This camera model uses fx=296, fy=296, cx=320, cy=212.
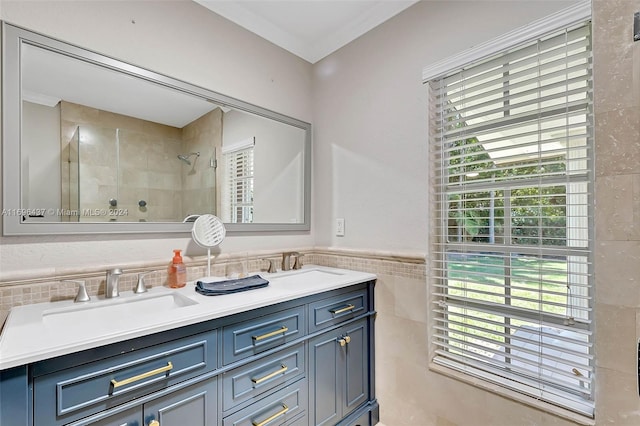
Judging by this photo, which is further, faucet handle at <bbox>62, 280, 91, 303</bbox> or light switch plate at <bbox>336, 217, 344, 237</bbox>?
light switch plate at <bbox>336, 217, 344, 237</bbox>

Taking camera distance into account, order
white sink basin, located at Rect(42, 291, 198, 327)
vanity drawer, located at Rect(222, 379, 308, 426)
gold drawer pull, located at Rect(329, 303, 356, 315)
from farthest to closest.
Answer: gold drawer pull, located at Rect(329, 303, 356, 315) → vanity drawer, located at Rect(222, 379, 308, 426) → white sink basin, located at Rect(42, 291, 198, 327)

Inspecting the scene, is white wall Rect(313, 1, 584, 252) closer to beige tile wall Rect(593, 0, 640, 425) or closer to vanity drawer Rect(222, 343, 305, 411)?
beige tile wall Rect(593, 0, 640, 425)

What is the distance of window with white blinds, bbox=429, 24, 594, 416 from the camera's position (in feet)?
3.99

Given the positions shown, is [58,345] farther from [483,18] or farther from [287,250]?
[483,18]

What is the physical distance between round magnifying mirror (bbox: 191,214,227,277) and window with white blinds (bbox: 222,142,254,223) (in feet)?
0.28

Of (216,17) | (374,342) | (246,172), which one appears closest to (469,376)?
(374,342)

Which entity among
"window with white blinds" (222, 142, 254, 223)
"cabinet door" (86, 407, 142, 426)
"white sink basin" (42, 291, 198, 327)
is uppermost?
"window with white blinds" (222, 142, 254, 223)

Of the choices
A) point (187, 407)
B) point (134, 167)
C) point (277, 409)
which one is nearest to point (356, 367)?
point (277, 409)

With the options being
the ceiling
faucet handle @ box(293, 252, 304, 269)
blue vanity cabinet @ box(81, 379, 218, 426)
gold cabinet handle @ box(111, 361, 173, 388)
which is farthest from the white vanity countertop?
the ceiling

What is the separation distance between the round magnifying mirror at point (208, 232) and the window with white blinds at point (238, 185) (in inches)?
3.4

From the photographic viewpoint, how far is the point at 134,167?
1.47 meters

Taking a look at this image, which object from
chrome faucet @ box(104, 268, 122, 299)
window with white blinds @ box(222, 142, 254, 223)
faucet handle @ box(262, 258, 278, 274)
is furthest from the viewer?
faucet handle @ box(262, 258, 278, 274)

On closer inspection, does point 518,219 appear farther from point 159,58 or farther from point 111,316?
point 159,58

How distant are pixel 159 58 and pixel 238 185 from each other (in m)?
0.78
